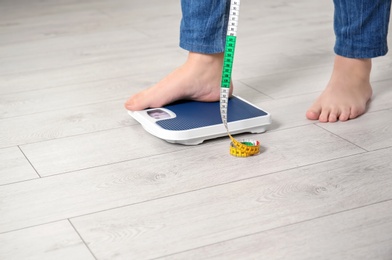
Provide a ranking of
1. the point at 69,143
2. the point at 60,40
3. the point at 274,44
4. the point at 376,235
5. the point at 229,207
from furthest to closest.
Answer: the point at 60,40, the point at 274,44, the point at 69,143, the point at 229,207, the point at 376,235

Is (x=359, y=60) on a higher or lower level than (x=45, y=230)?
higher

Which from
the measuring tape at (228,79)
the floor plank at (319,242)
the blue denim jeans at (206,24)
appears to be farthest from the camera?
the blue denim jeans at (206,24)

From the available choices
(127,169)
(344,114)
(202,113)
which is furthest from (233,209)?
(344,114)

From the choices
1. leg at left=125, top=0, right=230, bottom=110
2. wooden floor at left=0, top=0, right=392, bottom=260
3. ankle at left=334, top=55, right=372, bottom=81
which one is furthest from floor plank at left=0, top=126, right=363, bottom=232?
ankle at left=334, top=55, right=372, bottom=81

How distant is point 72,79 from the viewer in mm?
2117

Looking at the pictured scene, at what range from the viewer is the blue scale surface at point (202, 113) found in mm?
1578

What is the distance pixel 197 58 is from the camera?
171 centimetres

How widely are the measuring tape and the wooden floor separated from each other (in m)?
0.03

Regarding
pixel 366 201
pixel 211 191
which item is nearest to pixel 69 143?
pixel 211 191

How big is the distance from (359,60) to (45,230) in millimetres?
929

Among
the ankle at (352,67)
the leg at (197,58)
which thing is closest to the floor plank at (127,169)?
the leg at (197,58)

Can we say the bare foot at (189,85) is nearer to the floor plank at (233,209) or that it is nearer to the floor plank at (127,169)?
the floor plank at (127,169)

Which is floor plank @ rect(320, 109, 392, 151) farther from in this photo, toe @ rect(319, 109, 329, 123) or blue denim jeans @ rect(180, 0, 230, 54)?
blue denim jeans @ rect(180, 0, 230, 54)

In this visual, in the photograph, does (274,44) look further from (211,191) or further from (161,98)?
(211,191)
